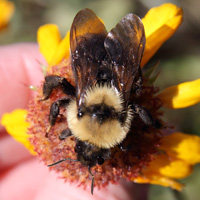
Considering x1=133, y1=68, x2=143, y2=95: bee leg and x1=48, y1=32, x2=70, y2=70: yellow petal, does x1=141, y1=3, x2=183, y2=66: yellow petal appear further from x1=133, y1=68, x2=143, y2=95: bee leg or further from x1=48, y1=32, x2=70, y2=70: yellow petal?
x1=48, y1=32, x2=70, y2=70: yellow petal

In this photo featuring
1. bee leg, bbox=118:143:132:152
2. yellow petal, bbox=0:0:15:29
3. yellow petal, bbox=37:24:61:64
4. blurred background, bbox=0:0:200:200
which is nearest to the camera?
→ bee leg, bbox=118:143:132:152

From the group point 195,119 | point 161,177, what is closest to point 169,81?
point 195,119

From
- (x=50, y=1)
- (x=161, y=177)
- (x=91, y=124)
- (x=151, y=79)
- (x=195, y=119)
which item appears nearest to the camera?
(x=91, y=124)

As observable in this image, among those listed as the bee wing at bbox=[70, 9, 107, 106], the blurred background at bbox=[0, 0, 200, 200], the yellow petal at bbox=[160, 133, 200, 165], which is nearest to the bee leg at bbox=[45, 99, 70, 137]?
the bee wing at bbox=[70, 9, 107, 106]

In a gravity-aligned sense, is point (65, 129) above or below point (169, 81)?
above

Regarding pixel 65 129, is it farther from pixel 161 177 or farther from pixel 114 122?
pixel 161 177

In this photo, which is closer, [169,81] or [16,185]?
[16,185]

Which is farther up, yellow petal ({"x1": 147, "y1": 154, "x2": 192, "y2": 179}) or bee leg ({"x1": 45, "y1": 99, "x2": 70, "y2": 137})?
bee leg ({"x1": 45, "y1": 99, "x2": 70, "y2": 137})
